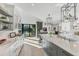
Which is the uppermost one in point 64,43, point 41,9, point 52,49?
point 41,9

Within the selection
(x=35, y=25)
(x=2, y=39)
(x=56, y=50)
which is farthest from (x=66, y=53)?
(x=2, y=39)

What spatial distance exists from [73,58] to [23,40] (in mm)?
969

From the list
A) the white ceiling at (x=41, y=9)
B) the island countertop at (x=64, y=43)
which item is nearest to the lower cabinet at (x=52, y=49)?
the island countertop at (x=64, y=43)

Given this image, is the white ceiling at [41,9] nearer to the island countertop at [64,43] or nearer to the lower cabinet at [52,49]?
the island countertop at [64,43]

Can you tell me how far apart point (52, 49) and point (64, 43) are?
246mm

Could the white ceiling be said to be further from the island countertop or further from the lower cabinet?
the lower cabinet

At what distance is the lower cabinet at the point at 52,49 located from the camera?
244 centimetres

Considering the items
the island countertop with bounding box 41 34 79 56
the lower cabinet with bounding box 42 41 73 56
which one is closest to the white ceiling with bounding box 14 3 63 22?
the island countertop with bounding box 41 34 79 56

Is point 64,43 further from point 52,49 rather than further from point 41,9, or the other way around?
point 41,9

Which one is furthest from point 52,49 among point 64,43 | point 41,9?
point 41,9

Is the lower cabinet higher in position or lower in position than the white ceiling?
lower

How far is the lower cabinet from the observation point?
2.44m

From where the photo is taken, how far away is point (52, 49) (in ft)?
8.59

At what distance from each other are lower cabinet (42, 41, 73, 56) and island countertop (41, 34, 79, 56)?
6 centimetres
